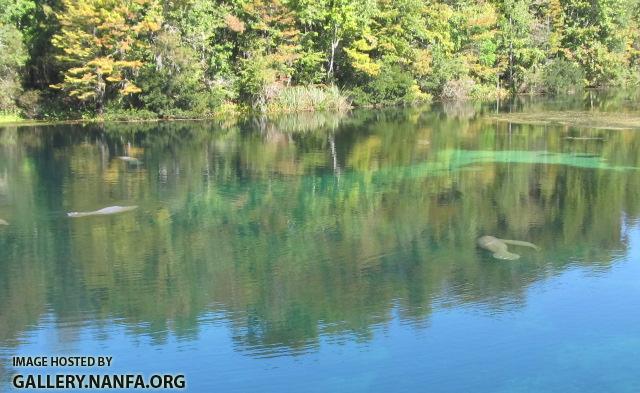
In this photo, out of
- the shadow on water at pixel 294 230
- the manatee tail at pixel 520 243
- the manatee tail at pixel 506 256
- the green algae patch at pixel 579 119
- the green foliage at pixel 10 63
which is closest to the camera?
the shadow on water at pixel 294 230

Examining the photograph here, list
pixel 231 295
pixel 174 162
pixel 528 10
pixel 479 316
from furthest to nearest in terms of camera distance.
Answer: pixel 528 10 → pixel 174 162 → pixel 231 295 → pixel 479 316

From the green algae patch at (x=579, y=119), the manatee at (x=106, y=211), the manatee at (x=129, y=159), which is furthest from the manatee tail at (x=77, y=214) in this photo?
the green algae patch at (x=579, y=119)

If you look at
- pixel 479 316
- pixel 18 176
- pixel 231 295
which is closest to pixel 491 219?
pixel 479 316

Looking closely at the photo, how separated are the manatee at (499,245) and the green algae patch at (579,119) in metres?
16.4

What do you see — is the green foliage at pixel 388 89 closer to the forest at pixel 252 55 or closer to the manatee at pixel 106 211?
the forest at pixel 252 55

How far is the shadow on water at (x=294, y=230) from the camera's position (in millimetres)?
8086

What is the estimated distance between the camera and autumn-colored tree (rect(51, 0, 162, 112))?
93.0 ft

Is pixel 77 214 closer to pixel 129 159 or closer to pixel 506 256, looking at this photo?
pixel 129 159

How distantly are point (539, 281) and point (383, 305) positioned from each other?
2.21 metres

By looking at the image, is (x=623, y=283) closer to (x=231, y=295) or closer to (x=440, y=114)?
(x=231, y=295)

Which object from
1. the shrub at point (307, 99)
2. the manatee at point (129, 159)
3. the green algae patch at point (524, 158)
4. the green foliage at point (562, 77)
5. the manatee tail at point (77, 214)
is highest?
the green foliage at point (562, 77)

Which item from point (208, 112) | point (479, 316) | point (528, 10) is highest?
point (528, 10)

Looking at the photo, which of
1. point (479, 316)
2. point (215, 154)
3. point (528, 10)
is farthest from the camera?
point (528, 10)

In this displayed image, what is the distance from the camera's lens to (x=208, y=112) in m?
31.9
